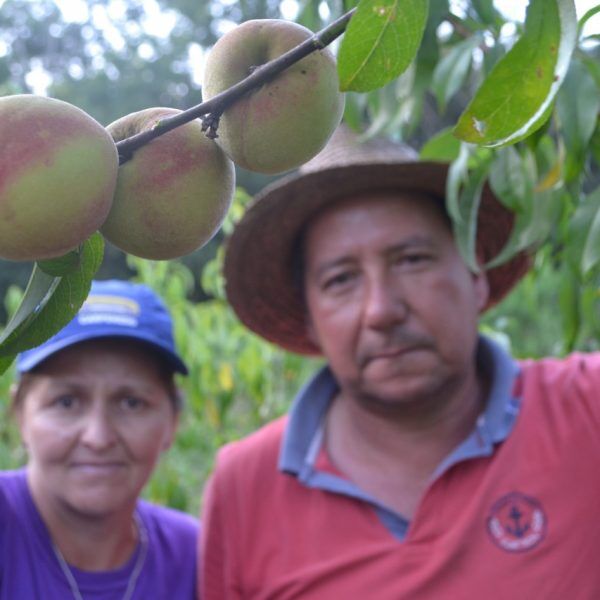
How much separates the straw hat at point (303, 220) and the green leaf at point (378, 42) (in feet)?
3.47

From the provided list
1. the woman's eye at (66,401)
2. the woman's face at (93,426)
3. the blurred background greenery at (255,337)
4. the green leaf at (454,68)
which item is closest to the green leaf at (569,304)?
the blurred background greenery at (255,337)

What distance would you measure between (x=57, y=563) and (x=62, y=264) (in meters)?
1.07

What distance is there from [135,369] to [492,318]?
3.15 meters

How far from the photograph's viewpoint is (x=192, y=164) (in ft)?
1.42

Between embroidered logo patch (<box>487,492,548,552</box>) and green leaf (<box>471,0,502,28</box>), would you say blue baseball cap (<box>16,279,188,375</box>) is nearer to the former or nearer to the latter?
embroidered logo patch (<box>487,492,548,552</box>)

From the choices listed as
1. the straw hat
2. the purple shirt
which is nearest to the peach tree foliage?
the straw hat

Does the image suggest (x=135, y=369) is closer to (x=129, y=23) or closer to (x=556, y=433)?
(x=556, y=433)

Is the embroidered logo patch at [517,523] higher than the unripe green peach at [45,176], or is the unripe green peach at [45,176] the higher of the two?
the unripe green peach at [45,176]

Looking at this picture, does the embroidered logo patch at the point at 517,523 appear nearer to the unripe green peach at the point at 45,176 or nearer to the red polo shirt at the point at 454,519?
the red polo shirt at the point at 454,519

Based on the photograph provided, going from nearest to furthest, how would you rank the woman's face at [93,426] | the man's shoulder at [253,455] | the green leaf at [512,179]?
1. the green leaf at [512,179]
2. the woman's face at [93,426]
3. the man's shoulder at [253,455]

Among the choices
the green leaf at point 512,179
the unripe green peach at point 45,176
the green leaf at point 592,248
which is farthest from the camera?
the green leaf at point 512,179

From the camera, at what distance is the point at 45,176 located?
0.38 m

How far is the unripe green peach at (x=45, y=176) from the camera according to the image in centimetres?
38

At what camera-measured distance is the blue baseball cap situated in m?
1.44
